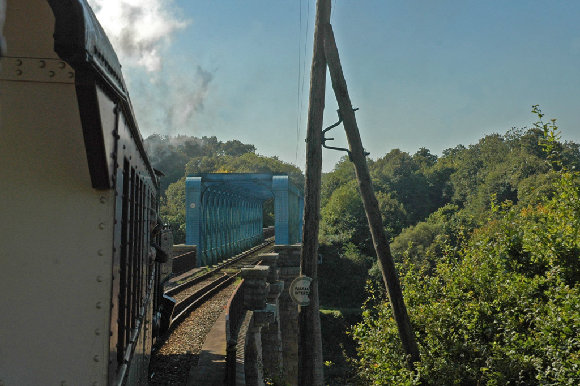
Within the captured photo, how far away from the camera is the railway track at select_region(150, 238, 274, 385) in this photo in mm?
8578

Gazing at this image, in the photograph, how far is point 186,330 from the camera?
38.1 ft

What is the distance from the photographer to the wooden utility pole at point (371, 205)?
313 inches

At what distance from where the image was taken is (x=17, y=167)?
2598 millimetres

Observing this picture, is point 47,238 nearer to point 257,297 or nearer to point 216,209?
point 257,297

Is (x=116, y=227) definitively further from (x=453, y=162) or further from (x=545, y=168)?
(x=453, y=162)

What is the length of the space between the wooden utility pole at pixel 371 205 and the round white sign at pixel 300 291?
1.44 meters

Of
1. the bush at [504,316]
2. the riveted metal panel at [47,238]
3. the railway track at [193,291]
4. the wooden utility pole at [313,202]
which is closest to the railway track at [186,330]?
the railway track at [193,291]

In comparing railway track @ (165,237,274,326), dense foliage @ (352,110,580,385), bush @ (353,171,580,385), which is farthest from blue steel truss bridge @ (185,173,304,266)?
bush @ (353,171,580,385)

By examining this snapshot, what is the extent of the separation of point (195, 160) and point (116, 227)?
111266 millimetres

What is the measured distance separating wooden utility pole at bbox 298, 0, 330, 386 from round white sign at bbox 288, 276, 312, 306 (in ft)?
0.43

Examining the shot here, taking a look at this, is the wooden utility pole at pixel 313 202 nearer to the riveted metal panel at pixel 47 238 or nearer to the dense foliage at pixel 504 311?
the dense foliage at pixel 504 311

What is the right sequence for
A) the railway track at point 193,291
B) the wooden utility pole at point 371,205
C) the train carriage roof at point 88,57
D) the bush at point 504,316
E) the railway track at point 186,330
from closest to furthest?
the train carriage roof at point 88,57, the bush at point 504,316, the wooden utility pole at point 371,205, the railway track at point 186,330, the railway track at point 193,291

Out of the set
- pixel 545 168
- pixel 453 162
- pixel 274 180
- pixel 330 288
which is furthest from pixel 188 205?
pixel 453 162

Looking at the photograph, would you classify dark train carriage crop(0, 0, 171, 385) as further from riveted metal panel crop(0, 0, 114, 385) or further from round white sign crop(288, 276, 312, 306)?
round white sign crop(288, 276, 312, 306)
